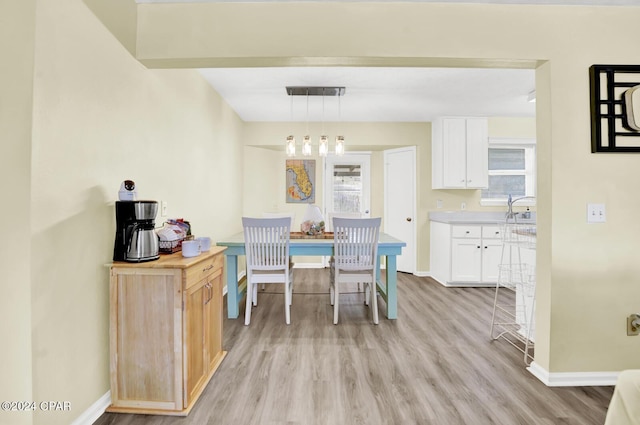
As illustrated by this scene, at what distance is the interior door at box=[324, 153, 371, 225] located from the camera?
5.16 meters

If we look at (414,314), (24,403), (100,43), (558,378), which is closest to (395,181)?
(414,314)

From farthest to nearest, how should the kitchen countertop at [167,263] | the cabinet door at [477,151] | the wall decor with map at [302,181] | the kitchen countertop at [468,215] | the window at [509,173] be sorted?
the wall decor with map at [302,181], the window at [509,173], the kitchen countertop at [468,215], the cabinet door at [477,151], the kitchen countertop at [167,263]

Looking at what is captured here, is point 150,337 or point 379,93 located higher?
point 379,93

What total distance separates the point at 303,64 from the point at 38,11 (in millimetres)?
1324

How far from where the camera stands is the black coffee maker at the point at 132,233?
1.58m

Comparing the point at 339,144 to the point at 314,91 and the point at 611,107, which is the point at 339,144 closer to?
the point at 314,91

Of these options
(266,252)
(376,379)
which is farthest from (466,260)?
(266,252)

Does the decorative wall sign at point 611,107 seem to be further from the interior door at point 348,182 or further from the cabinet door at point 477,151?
the interior door at point 348,182

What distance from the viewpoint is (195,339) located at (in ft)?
5.54

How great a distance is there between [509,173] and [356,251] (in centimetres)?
335

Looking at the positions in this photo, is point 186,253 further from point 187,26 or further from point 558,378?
point 558,378

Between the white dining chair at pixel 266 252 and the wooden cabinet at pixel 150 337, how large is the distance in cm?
112

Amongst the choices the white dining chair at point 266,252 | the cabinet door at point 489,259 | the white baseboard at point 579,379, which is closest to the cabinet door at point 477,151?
the cabinet door at point 489,259

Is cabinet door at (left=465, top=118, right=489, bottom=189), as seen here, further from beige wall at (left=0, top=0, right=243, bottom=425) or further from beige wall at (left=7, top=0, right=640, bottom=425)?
beige wall at (left=0, top=0, right=243, bottom=425)
